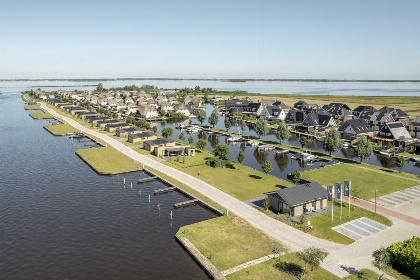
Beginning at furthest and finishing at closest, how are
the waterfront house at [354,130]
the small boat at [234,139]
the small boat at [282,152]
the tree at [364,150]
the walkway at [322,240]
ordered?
1. the small boat at [234,139]
2. the waterfront house at [354,130]
3. the small boat at [282,152]
4. the tree at [364,150]
5. the walkway at [322,240]

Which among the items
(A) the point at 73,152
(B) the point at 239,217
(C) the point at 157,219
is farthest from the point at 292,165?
(A) the point at 73,152

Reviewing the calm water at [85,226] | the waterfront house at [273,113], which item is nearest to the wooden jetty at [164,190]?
→ the calm water at [85,226]

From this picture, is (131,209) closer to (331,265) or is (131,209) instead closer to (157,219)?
(157,219)

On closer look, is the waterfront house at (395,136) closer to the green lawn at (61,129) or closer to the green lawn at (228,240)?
the green lawn at (228,240)

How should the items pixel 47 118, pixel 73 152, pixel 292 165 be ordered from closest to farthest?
pixel 292 165 < pixel 73 152 < pixel 47 118

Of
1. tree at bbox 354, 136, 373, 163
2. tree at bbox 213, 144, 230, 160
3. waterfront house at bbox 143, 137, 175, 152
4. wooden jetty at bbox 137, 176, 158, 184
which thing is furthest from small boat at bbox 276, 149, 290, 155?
wooden jetty at bbox 137, 176, 158, 184

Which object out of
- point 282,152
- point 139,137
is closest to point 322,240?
point 282,152
